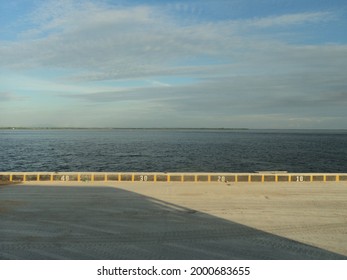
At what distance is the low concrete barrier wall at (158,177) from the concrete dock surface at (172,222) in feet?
8.07

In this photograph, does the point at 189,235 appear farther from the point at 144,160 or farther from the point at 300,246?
the point at 144,160

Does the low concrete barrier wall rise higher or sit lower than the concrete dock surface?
higher

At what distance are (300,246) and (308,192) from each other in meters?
10.5

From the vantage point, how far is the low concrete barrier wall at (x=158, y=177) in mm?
24659

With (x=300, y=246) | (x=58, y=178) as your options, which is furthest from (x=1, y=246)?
(x=58, y=178)

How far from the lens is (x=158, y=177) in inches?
1002

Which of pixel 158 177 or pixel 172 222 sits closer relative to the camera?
pixel 172 222

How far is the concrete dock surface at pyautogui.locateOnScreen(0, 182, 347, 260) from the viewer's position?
1063 centimetres

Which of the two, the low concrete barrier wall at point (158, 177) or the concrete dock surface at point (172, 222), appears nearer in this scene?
the concrete dock surface at point (172, 222)

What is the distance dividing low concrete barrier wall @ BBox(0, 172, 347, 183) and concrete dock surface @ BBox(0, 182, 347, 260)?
2.46 meters

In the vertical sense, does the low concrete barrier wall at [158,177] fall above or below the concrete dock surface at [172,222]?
above

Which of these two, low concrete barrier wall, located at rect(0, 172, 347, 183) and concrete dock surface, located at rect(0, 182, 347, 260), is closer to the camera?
concrete dock surface, located at rect(0, 182, 347, 260)

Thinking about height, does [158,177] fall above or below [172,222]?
above

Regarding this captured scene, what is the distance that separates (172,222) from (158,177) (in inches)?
459
